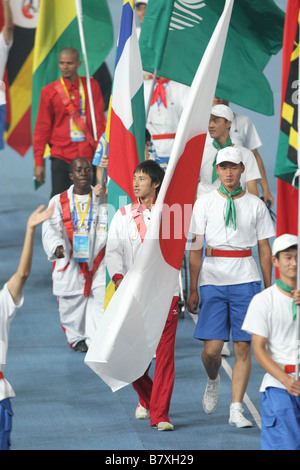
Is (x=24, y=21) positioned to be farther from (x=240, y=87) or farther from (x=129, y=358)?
(x=129, y=358)

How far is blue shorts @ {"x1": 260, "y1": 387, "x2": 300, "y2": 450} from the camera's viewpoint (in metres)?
6.36

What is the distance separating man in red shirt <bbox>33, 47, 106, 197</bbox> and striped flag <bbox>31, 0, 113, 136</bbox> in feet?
1.31

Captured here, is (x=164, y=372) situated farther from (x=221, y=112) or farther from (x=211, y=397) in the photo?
(x=221, y=112)

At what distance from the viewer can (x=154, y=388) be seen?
26.9 feet

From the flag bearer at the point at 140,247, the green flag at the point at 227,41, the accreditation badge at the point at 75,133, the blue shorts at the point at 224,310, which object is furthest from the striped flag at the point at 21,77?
the blue shorts at the point at 224,310

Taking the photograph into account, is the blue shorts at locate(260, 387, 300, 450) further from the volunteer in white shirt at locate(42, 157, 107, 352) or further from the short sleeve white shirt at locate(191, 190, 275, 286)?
the volunteer in white shirt at locate(42, 157, 107, 352)

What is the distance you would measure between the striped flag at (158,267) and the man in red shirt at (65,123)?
15.2 feet

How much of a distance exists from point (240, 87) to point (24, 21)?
664cm

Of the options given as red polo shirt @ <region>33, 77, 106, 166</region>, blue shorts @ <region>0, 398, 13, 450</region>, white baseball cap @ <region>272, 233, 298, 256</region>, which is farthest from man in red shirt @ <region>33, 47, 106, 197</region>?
blue shorts @ <region>0, 398, 13, 450</region>

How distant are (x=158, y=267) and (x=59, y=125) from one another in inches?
205

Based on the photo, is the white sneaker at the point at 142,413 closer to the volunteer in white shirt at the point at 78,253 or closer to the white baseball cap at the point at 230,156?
the volunteer in white shirt at the point at 78,253

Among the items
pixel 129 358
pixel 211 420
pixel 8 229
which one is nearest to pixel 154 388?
pixel 211 420

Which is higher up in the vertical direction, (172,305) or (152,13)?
(152,13)

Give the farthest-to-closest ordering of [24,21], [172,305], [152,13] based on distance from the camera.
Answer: [24,21] → [152,13] → [172,305]
